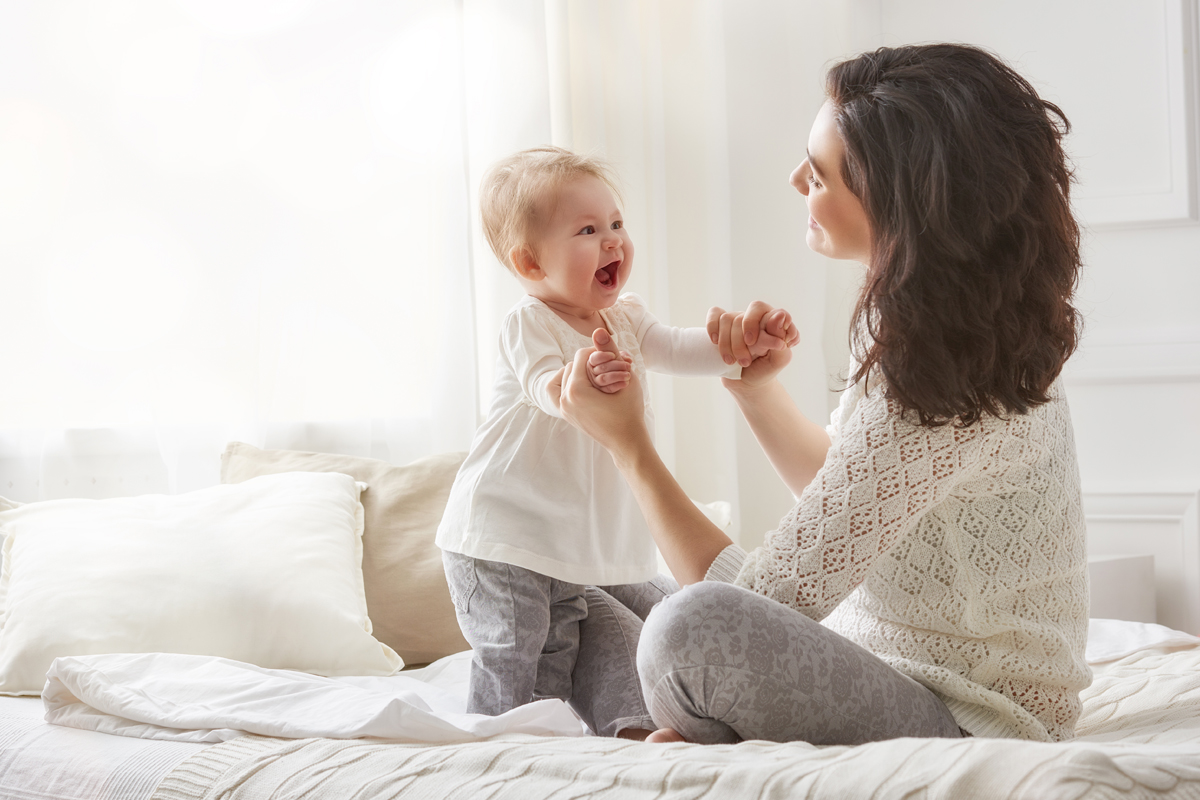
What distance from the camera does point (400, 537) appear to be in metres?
1.75

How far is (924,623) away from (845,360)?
1.81 metres

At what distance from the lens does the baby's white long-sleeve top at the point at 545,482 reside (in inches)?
46.2

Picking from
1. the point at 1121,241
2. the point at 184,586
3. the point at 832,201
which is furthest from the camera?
the point at 1121,241

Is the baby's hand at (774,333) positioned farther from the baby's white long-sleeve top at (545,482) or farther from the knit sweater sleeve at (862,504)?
the knit sweater sleeve at (862,504)

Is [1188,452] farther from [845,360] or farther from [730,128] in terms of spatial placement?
[730,128]

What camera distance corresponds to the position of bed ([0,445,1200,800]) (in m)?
0.66

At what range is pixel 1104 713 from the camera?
3.64ft

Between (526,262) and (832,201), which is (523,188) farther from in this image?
(832,201)

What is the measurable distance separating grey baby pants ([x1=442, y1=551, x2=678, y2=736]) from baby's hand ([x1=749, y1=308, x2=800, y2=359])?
39 cm

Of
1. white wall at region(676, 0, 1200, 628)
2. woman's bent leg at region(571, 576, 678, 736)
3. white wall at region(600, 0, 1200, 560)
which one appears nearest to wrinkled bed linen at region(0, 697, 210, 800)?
woman's bent leg at region(571, 576, 678, 736)

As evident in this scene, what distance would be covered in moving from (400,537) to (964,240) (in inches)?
45.5

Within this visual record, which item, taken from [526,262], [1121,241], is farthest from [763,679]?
[1121,241]

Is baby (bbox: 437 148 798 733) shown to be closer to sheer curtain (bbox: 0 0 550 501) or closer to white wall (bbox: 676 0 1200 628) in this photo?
sheer curtain (bbox: 0 0 550 501)

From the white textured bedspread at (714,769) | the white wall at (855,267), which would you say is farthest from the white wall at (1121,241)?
the white textured bedspread at (714,769)
